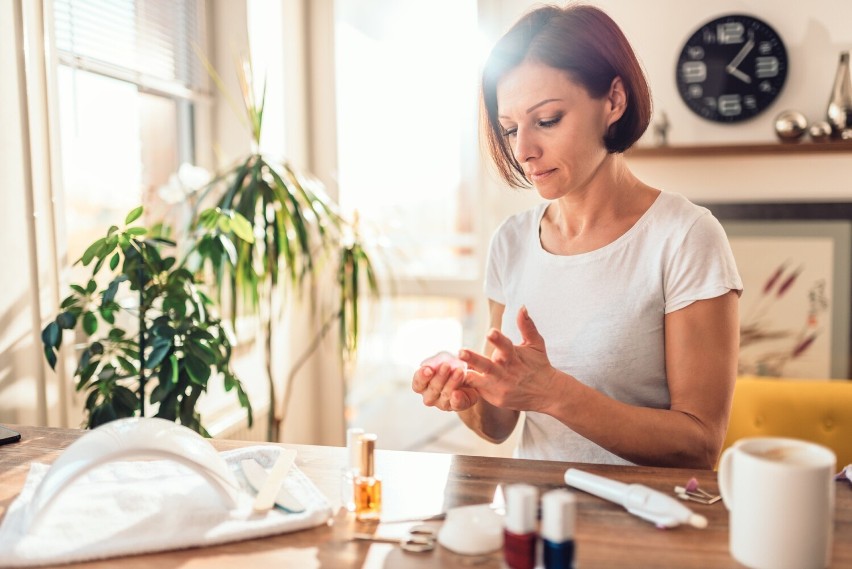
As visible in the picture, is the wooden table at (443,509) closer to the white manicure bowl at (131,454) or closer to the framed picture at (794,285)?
the white manicure bowl at (131,454)

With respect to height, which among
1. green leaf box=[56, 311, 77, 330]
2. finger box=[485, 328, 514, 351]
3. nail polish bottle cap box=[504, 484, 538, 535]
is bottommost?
nail polish bottle cap box=[504, 484, 538, 535]

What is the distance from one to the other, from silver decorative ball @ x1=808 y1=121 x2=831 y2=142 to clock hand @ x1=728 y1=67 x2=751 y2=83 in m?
0.29

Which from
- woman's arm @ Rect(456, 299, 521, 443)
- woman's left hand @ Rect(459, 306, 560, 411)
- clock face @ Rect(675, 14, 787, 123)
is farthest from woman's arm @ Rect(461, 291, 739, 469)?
clock face @ Rect(675, 14, 787, 123)

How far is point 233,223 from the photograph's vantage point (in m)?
1.81

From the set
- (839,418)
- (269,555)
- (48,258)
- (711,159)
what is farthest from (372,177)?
(269,555)

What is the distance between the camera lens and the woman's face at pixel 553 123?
49.3 inches

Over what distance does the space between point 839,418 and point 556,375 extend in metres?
1.43

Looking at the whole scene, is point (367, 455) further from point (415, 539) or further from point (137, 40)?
point (137, 40)

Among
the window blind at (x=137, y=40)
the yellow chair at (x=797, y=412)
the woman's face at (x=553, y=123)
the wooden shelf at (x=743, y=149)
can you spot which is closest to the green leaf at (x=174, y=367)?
the woman's face at (x=553, y=123)

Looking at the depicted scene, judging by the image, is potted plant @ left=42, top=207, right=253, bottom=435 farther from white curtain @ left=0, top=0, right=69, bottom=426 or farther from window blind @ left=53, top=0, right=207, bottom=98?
window blind @ left=53, top=0, right=207, bottom=98

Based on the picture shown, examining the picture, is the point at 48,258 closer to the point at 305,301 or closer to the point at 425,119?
the point at 305,301

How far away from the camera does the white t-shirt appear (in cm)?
120

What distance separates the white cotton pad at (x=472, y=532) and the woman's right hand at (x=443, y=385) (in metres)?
0.23

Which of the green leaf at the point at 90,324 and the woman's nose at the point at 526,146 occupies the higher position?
the woman's nose at the point at 526,146
